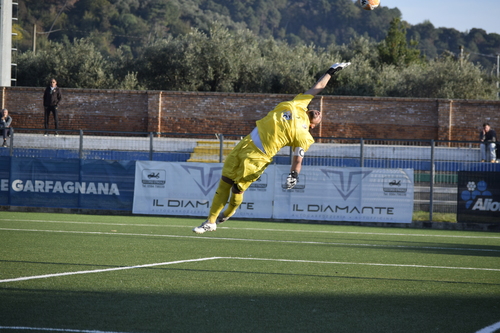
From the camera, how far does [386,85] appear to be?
4216 cm

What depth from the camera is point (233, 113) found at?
32.0 m

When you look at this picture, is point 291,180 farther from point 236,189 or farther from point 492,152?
point 492,152

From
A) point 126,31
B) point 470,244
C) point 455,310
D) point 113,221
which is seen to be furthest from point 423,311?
point 126,31

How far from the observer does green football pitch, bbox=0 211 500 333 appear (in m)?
5.68

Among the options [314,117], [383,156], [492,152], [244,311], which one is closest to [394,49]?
[492,152]

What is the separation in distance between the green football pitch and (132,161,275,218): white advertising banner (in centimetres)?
437

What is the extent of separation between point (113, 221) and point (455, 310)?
11625mm

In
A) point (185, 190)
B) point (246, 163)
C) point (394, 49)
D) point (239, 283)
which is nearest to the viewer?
point (239, 283)

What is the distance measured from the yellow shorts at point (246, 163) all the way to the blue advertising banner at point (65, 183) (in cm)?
994

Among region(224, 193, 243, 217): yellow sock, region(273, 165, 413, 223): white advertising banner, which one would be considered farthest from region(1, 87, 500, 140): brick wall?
region(224, 193, 243, 217): yellow sock

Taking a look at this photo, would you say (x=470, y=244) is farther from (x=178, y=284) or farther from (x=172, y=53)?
(x=172, y=53)

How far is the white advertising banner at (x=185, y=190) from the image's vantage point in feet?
59.7

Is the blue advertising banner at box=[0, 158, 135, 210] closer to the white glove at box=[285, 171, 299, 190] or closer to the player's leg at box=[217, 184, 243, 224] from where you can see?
the player's leg at box=[217, 184, 243, 224]

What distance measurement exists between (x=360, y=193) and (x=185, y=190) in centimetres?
493
